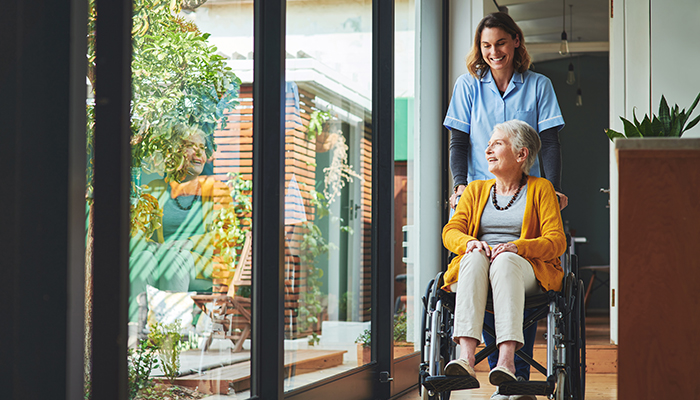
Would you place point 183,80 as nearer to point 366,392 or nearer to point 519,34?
point 519,34

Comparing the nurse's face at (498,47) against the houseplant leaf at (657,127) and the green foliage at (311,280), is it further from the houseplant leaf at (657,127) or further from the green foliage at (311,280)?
the green foliage at (311,280)

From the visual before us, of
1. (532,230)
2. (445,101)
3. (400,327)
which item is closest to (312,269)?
(532,230)

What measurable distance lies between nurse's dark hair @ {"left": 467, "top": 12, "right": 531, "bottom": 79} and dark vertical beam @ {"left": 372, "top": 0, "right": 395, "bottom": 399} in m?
0.61

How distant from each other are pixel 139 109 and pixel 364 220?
171 cm

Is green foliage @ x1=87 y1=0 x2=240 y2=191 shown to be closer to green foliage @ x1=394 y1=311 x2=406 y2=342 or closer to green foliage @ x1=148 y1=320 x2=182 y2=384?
green foliage @ x1=148 y1=320 x2=182 y2=384

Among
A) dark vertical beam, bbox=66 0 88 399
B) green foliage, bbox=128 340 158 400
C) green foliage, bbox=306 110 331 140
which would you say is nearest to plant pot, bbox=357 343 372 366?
green foliage, bbox=306 110 331 140

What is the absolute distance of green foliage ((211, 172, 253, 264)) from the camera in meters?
2.16

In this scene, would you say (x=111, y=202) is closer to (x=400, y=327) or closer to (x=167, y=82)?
(x=167, y=82)

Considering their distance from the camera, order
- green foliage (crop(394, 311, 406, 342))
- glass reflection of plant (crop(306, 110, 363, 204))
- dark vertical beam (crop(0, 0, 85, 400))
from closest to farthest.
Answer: dark vertical beam (crop(0, 0, 85, 400)) → glass reflection of plant (crop(306, 110, 363, 204)) → green foliage (crop(394, 311, 406, 342))

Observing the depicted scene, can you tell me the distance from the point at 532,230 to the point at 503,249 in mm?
219

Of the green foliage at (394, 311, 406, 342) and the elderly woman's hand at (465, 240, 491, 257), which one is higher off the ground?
the elderly woman's hand at (465, 240, 491, 257)

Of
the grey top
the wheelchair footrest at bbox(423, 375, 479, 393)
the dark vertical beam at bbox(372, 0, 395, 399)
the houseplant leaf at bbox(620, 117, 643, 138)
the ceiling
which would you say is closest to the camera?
the wheelchair footrest at bbox(423, 375, 479, 393)

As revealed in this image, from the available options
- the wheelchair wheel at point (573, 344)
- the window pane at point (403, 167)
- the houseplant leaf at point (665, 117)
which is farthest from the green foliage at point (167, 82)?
the houseplant leaf at point (665, 117)

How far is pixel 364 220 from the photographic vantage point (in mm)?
3311
